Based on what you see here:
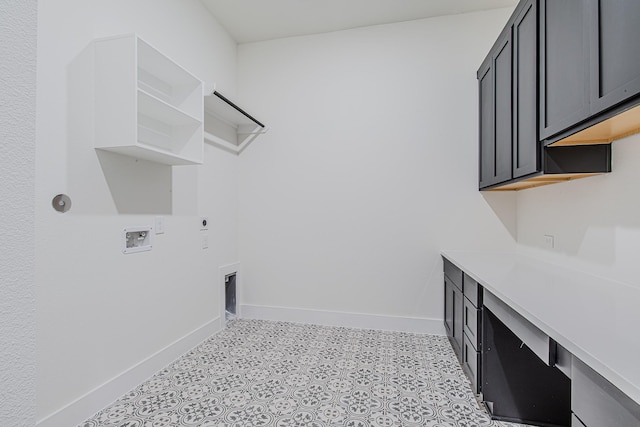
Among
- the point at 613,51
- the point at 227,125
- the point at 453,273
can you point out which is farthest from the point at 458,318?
the point at 227,125

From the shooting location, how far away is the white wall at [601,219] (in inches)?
62.6

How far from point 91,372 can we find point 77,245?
71 centimetres

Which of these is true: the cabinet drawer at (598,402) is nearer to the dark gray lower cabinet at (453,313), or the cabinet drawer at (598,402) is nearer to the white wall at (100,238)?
Answer: the dark gray lower cabinet at (453,313)

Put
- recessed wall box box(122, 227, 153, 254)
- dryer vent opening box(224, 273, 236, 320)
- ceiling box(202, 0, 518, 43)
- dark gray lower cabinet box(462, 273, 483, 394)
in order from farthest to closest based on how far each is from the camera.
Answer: dryer vent opening box(224, 273, 236, 320) < ceiling box(202, 0, 518, 43) < recessed wall box box(122, 227, 153, 254) < dark gray lower cabinet box(462, 273, 483, 394)

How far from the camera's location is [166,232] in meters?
2.44

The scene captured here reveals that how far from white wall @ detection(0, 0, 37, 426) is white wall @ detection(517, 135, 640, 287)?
2243mm

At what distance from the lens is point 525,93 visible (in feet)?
6.23

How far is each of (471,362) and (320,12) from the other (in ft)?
9.99

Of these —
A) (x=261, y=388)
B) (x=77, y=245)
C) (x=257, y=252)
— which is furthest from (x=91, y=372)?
(x=257, y=252)

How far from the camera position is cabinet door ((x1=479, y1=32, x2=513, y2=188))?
2182 mm

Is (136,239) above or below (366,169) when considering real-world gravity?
below

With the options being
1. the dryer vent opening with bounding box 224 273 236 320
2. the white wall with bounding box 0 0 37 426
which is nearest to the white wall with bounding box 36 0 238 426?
the dryer vent opening with bounding box 224 273 236 320

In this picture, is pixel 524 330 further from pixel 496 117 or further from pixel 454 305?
pixel 496 117

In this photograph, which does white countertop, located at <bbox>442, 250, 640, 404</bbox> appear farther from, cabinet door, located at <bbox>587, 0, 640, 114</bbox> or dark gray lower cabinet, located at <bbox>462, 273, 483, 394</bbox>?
cabinet door, located at <bbox>587, 0, 640, 114</bbox>
